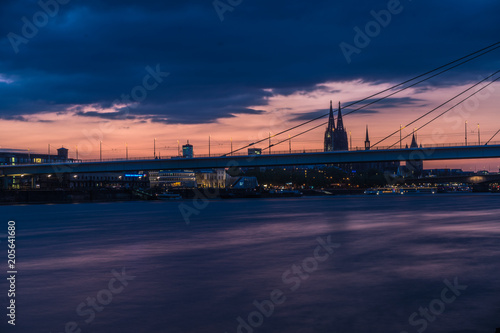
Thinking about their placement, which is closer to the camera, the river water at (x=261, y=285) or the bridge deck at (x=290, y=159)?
the river water at (x=261, y=285)

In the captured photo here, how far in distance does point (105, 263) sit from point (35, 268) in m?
2.84

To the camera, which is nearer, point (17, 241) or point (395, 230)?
point (17, 241)

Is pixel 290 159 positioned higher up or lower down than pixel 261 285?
higher up

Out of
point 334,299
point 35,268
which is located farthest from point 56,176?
point 334,299

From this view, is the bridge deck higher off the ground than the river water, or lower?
higher

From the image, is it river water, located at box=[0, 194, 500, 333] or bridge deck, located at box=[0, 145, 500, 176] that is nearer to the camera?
river water, located at box=[0, 194, 500, 333]

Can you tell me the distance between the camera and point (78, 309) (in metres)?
14.4

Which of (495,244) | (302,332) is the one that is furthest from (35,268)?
(495,244)

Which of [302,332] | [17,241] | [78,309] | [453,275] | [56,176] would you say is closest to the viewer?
[302,332]

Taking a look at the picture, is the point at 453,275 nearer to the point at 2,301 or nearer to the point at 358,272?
the point at 358,272

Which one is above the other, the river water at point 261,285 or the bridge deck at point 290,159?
the bridge deck at point 290,159

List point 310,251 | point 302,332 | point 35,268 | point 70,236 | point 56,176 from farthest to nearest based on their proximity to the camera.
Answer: point 56,176 < point 70,236 < point 310,251 < point 35,268 < point 302,332

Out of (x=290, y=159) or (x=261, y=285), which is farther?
(x=290, y=159)

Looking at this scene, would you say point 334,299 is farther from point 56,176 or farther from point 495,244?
point 56,176
